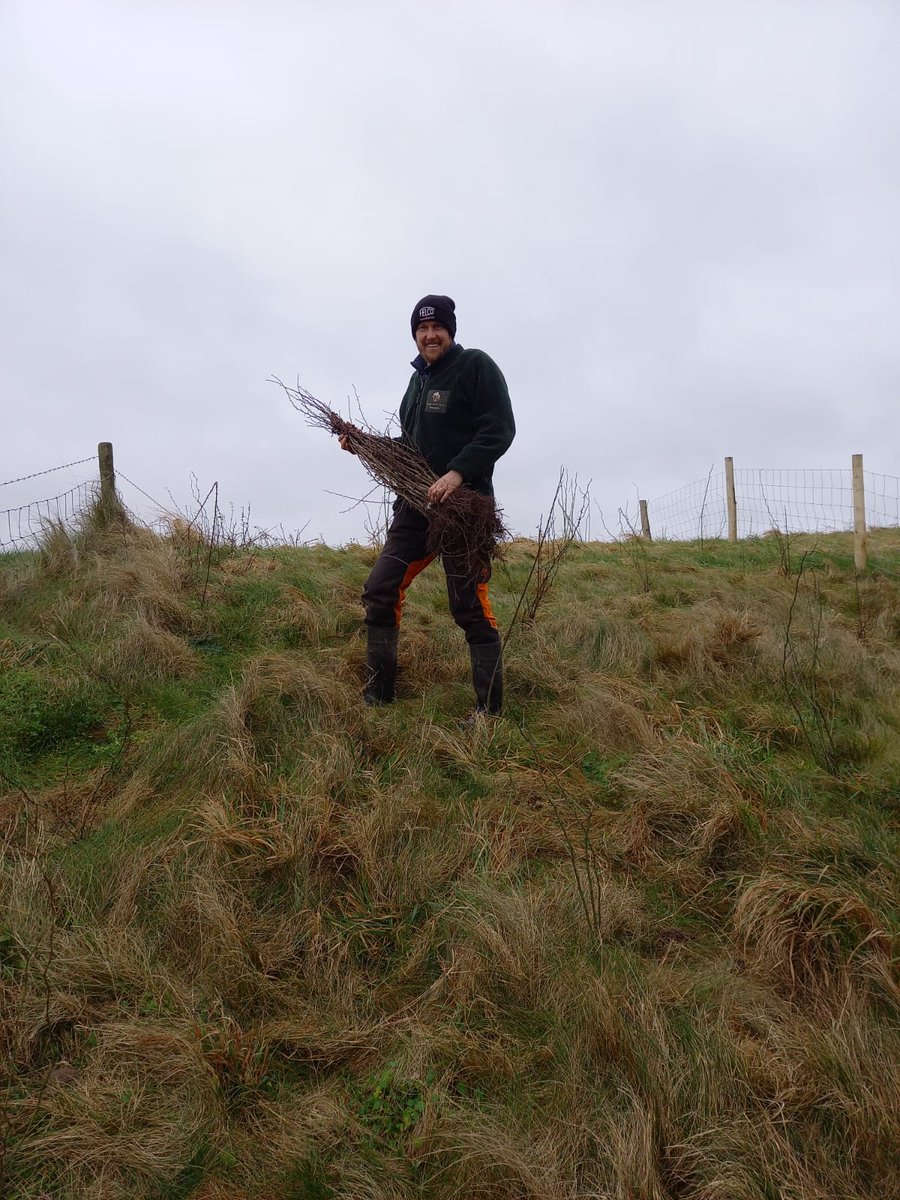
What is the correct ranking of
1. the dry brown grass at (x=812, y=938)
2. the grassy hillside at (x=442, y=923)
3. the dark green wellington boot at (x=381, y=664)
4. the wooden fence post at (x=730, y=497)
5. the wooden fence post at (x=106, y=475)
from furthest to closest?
the wooden fence post at (x=730, y=497), the wooden fence post at (x=106, y=475), the dark green wellington boot at (x=381, y=664), the dry brown grass at (x=812, y=938), the grassy hillside at (x=442, y=923)

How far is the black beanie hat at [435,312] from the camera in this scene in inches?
139

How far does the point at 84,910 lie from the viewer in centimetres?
226

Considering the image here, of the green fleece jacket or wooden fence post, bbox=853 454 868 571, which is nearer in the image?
the green fleece jacket

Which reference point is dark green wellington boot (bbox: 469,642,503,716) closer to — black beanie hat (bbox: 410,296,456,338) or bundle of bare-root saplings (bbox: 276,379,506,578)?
bundle of bare-root saplings (bbox: 276,379,506,578)

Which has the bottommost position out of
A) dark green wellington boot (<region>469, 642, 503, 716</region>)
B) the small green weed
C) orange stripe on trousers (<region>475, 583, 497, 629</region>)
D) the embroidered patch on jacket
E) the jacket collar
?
the small green weed

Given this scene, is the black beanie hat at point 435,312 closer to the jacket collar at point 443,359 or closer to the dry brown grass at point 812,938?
the jacket collar at point 443,359

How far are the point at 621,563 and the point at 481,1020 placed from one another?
5.79 m

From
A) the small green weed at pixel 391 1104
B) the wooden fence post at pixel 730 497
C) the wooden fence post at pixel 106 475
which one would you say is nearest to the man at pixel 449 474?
the small green weed at pixel 391 1104

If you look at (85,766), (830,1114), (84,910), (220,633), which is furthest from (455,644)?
(830,1114)

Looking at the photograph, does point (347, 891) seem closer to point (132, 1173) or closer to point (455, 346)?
point (132, 1173)

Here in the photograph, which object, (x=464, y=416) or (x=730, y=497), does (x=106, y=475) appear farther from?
(x=730, y=497)

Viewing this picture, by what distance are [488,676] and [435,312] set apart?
1706mm

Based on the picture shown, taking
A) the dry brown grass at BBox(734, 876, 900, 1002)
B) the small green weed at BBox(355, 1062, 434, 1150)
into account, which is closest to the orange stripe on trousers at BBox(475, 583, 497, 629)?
the dry brown grass at BBox(734, 876, 900, 1002)

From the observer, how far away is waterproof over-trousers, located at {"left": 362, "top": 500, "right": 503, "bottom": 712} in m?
3.49
